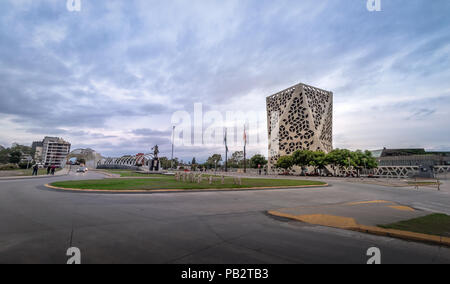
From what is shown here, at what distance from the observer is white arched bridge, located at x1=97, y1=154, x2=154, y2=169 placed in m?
82.4

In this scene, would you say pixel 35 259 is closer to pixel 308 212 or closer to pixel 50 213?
pixel 50 213

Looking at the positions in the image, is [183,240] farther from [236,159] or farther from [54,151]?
[54,151]

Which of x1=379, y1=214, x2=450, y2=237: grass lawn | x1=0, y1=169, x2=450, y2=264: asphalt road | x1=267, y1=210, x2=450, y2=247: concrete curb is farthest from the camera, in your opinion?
x1=379, y1=214, x2=450, y2=237: grass lawn

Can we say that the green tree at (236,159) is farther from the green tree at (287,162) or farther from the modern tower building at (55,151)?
the modern tower building at (55,151)

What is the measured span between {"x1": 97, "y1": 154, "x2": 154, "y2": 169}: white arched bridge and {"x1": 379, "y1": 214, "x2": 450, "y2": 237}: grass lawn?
72653 mm

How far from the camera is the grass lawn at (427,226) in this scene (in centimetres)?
568

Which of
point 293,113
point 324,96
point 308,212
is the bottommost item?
point 308,212

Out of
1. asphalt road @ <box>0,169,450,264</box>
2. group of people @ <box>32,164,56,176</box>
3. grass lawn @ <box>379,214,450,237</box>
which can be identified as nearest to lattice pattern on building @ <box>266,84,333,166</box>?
group of people @ <box>32,164,56,176</box>

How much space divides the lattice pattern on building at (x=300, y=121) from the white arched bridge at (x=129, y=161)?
5549cm

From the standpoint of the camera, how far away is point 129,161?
9956 cm

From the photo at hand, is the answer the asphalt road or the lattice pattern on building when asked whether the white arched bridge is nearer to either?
the lattice pattern on building
